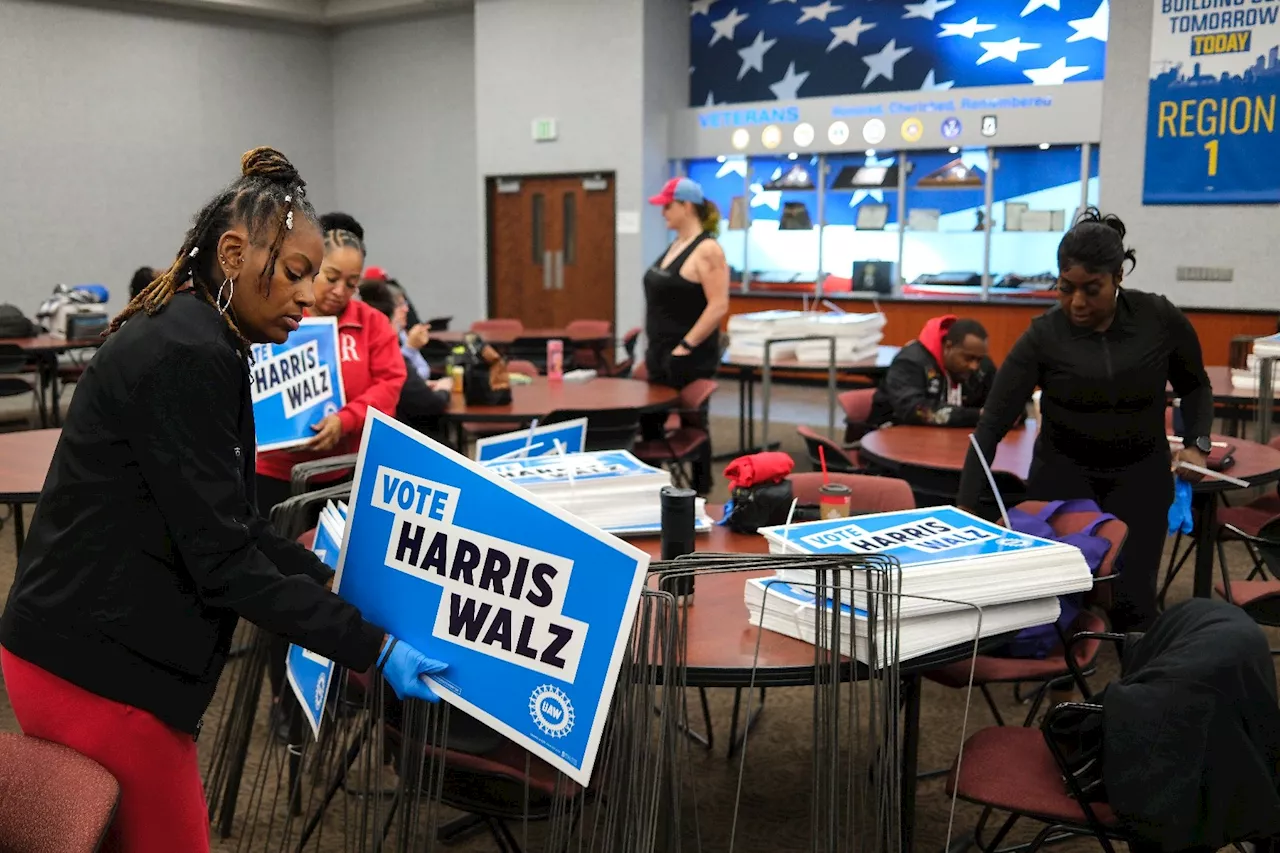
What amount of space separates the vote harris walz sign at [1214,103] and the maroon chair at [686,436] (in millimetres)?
5051

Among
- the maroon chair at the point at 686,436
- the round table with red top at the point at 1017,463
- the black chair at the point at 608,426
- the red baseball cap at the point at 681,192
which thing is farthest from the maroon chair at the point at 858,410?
the red baseball cap at the point at 681,192

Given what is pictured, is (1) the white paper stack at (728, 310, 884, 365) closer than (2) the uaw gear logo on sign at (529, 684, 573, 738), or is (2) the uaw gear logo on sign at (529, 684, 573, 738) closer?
(2) the uaw gear logo on sign at (529, 684, 573, 738)

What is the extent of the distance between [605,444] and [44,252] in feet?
30.0

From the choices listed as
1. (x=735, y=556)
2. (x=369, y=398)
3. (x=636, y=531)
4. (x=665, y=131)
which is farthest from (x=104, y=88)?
(x=735, y=556)

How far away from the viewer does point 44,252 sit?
458 inches

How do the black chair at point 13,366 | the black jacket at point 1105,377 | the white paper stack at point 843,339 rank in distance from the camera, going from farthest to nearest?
the black chair at point 13,366 → the white paper stack at point 843,339 → the black jacket at point 1105,377

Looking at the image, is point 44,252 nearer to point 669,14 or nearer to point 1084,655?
point 669,14

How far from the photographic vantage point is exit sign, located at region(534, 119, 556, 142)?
11.8 metres

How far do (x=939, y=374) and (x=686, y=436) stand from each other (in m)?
1.36

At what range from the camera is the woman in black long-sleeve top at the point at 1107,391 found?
9.92 feet

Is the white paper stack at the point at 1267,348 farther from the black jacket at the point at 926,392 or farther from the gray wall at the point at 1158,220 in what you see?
the gray wall at the point at 1158,220

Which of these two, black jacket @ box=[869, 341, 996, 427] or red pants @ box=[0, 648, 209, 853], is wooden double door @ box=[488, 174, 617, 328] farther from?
red pants @ box=[0, 648, 209, 853]

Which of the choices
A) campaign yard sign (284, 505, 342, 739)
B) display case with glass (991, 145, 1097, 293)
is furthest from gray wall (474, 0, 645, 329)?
campaign yard sign (284, 505, 342, 739)

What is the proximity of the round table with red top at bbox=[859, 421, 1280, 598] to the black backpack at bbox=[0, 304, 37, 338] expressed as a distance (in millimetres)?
7044
